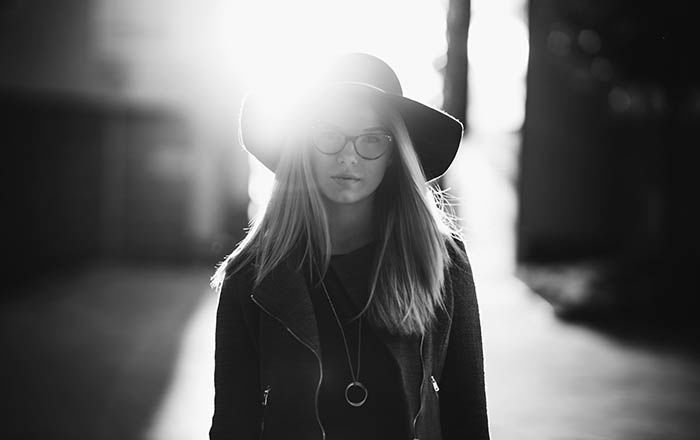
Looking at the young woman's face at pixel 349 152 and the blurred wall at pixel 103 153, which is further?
the blurred wall at pixel 103 153

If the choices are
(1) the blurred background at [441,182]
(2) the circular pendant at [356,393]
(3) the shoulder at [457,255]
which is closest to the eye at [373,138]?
(3) the shoulder at [457,255]

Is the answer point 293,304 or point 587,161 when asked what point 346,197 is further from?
point 587,161

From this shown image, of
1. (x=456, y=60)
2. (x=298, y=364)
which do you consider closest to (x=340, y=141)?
(x=298, y=364)

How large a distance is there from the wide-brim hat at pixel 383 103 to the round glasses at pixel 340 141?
0.29 ft

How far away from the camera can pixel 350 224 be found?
1.98 metres

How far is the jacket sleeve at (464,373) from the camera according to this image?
189cm

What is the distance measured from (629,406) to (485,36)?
915 centimetres

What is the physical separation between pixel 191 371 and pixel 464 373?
4.64 metres

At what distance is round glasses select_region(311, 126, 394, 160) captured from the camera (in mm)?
1863

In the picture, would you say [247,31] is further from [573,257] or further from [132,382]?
[132,382]

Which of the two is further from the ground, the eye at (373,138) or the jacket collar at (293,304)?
the eye at (373,138)

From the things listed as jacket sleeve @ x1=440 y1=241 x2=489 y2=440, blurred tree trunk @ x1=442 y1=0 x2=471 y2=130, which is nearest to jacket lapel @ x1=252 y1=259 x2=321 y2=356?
jacket sleeve @ x1=440 y1=241 x2=489 y2=440

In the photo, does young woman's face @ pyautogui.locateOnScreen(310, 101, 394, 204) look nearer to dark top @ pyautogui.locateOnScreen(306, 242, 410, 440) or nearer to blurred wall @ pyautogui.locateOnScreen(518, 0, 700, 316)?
dark top @ pyautogui.locateOnScreen(306, 242, 410, 440)

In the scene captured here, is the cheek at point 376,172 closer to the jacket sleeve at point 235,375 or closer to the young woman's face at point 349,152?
the young woman's face at point 349,152
